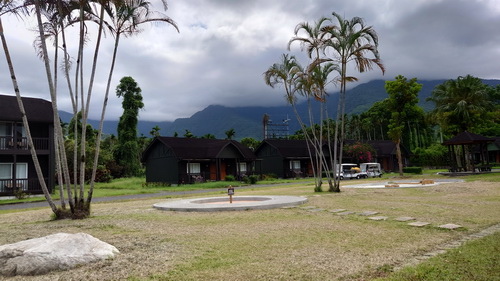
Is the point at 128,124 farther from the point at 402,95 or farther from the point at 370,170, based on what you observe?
the point at 402,95

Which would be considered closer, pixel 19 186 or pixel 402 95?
pixel 19 186

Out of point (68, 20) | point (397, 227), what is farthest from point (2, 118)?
point (397, 227)

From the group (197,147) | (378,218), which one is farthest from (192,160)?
(378,218)

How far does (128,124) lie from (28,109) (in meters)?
23.4

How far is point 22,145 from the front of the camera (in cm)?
2906

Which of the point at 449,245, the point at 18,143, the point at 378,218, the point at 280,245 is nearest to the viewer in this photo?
the point at 449,245

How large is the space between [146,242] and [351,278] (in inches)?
181

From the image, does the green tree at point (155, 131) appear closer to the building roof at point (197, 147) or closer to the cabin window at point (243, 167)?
the building roof at point (197, 147)

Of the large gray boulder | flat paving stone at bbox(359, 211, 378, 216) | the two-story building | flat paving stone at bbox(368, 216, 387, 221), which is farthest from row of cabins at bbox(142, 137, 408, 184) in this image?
the large gray boulder

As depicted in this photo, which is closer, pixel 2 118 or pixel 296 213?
pixel 296 213

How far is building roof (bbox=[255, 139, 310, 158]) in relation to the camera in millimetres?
51566

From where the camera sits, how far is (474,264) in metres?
5.67

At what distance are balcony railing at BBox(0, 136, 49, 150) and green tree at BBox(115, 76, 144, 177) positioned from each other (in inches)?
845

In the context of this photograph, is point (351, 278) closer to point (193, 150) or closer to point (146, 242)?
point (146, 242)
